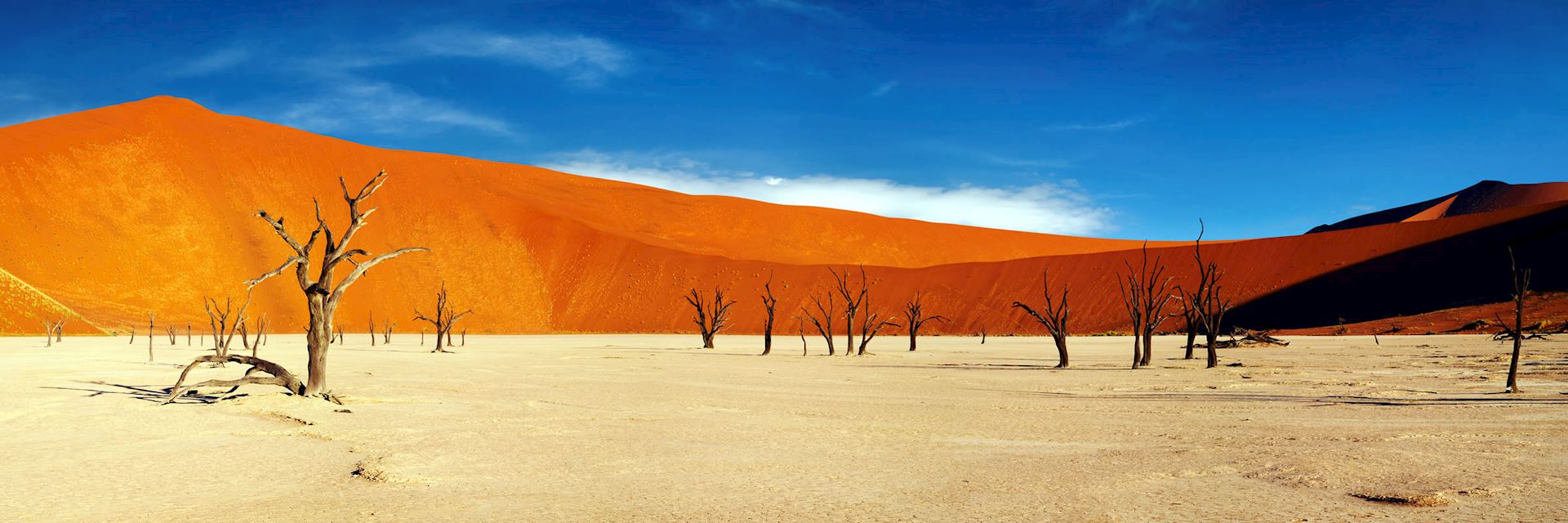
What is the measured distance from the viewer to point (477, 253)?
87750 millimetres

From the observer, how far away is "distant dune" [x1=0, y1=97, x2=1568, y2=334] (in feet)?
219

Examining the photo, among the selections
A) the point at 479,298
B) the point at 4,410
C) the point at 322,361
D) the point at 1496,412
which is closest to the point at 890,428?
the point at 1496,412

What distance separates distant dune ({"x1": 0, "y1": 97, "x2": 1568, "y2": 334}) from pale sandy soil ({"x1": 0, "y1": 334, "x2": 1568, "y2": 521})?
2166 inches

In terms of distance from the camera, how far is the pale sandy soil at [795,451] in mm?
6414

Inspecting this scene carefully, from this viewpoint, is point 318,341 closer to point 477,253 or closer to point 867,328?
point 867,328

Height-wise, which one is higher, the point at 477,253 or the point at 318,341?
the point at 477,253

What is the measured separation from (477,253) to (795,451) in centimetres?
8307

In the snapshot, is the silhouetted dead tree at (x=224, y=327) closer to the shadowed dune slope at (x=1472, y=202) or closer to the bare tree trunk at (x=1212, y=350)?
the bare tree trunk at (x=1212, y=350)

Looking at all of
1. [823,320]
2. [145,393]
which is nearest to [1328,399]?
[145,393]

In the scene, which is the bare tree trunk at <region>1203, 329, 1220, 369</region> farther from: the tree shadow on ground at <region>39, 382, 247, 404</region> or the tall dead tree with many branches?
the tree shadow on ground at <region>39, 382, 247, 404</region>

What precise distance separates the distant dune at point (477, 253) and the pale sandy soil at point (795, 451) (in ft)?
181

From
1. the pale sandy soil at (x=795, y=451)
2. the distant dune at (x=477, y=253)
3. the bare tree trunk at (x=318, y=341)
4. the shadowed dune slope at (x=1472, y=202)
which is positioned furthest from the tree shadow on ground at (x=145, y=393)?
the shadowed dune slope at (x=1472, y=202)

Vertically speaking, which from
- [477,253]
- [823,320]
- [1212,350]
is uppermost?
[477,253]

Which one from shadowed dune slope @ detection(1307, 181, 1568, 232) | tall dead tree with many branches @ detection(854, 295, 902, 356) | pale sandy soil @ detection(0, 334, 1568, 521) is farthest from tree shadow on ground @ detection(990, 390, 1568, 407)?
shadowed dune slope @ detection(1307, 181, 1568, 232)
